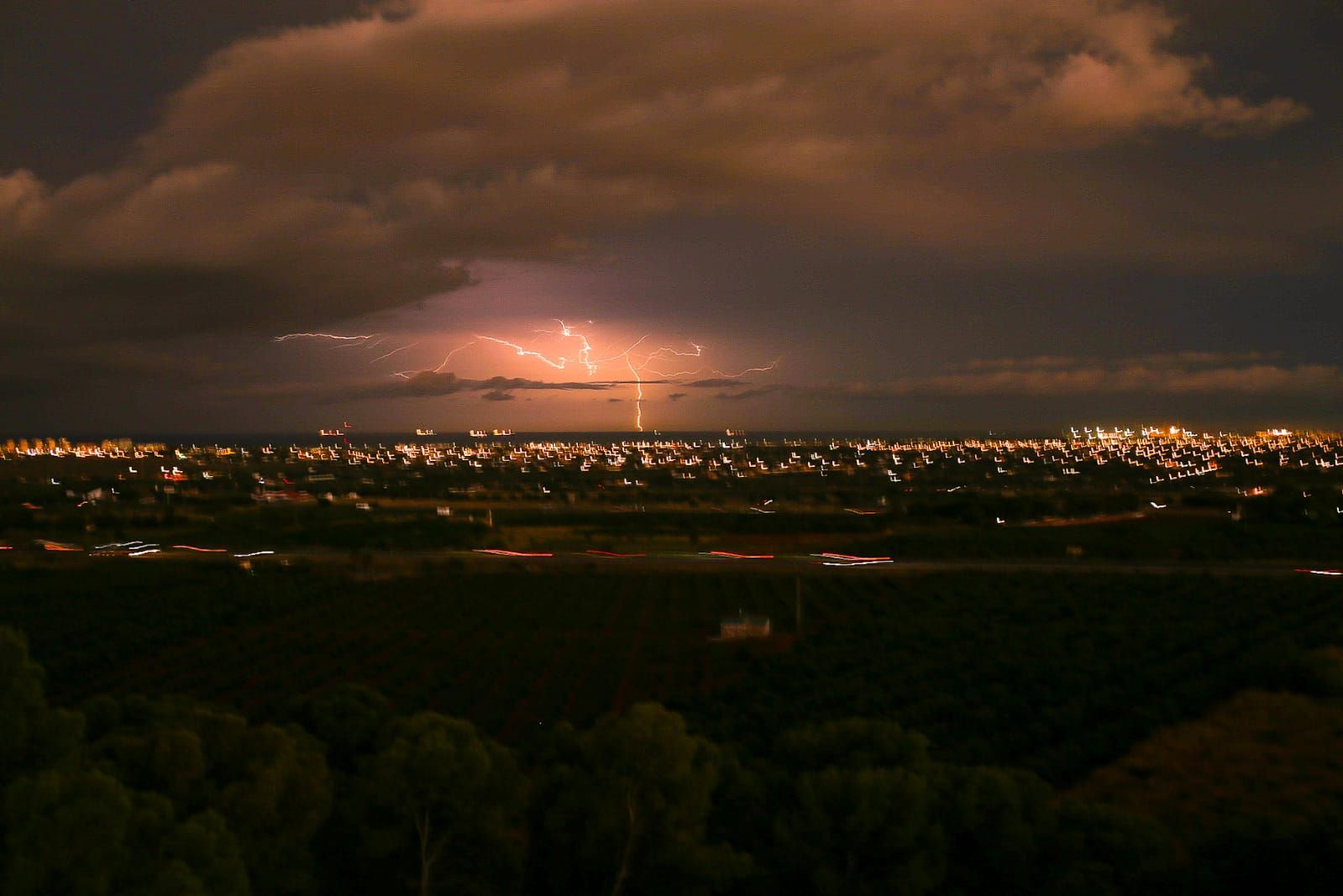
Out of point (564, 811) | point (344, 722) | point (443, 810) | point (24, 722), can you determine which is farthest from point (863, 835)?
point (24, 722)

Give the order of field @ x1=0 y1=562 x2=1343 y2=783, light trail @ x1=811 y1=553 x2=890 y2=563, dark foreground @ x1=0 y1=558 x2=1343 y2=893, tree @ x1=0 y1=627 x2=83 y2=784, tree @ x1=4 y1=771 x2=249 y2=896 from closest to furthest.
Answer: tree @ x1=4 y1=771 x2=249 y2=896 → tree @ x1=0 y1=627 x2=83 y2=784 → dark foreground @ x1=0 y1=558 x2=1343 y2=893 → field @ x1=0 y1=562 x2=1343 y2=783 → light trail @ x1=811 y1=553 x2=890 y2=563

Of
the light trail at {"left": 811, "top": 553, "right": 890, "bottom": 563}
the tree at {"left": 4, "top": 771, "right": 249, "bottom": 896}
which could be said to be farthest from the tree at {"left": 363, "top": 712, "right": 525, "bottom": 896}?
the light trail at {"left": 811, "top": 553, "right": 890, "bottom": 563}

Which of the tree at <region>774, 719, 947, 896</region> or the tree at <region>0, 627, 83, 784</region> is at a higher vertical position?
the tree at <region>0, 627, 83, 784</region>

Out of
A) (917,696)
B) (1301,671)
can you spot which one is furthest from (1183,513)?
(917,696)

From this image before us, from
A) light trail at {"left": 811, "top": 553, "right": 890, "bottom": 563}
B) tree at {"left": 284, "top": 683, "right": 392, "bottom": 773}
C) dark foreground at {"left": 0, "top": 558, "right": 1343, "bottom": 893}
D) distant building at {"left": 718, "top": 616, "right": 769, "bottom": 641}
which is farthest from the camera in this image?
light trail at {"left": 811, "top": 553, "right": 890, "bottom": 563}

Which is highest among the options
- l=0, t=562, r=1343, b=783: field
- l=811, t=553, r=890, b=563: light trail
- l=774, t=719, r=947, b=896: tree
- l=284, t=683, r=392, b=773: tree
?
l=284, t=683, r=392, b=773: tree

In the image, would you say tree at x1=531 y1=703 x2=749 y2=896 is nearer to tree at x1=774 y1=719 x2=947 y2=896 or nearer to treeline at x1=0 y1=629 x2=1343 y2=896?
treeline at x1=0 y1=629 x2=1343 y2=896

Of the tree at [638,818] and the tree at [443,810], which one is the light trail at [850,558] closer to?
the tree at [638,818]

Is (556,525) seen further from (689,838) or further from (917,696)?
(689,838)
